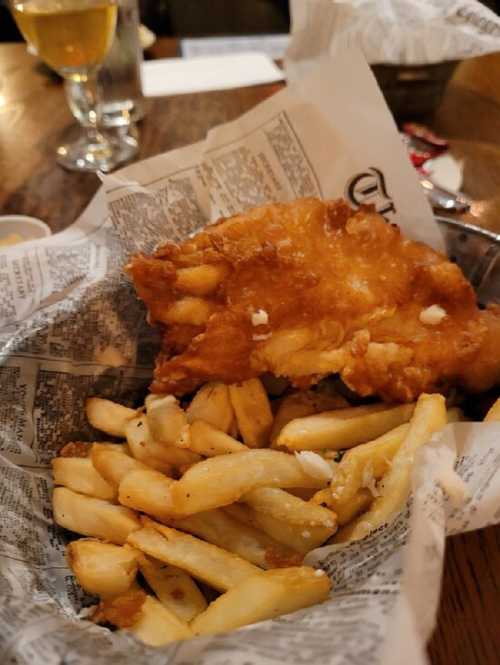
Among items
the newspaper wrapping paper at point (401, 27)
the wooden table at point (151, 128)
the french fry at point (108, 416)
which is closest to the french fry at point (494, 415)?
the french fry at point (108, 416)

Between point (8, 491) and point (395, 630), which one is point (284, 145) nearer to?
point (8, 491)

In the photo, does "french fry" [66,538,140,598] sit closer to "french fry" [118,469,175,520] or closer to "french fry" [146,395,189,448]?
"french fry" [118,469,175,520]

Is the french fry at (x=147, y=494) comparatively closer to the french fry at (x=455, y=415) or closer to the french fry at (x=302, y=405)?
the french fry at (x=302, y=405)

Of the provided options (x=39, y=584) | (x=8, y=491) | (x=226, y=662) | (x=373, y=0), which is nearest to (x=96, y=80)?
(x=373, y=0)

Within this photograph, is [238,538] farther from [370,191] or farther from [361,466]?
[370,191]

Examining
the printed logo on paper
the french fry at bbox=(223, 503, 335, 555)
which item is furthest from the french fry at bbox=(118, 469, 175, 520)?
the printed logo on paper
